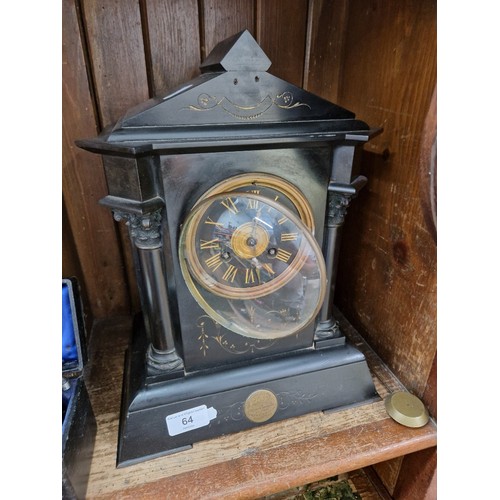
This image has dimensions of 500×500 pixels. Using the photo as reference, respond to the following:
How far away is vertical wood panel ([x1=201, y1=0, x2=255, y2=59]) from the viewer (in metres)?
0.80

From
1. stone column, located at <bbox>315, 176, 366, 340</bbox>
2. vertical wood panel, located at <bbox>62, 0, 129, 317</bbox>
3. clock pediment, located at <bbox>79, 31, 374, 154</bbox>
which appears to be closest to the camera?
clock pediment, located at <bbox>79, 31, 374, 154</bbox>

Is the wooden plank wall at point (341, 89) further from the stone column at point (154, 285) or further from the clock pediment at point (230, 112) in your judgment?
the stone column at point (154, 285)

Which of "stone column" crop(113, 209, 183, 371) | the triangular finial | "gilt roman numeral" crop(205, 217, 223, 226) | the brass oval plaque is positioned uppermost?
the triangular finial

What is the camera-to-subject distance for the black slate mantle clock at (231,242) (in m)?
0.57

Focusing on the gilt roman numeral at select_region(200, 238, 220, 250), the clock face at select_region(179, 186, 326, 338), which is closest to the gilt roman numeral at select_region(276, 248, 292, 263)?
the clock face at select_region(179, 186, 326, 338)

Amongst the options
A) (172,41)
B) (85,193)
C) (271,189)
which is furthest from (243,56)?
(85,193)

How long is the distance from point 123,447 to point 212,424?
164 mm

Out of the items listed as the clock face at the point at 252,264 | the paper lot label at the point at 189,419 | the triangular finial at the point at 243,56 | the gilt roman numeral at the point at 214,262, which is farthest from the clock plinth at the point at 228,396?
the triangular finial at the point at 243,56

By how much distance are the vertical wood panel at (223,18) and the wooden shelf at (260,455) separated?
0.80 metres

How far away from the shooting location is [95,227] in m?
0.93

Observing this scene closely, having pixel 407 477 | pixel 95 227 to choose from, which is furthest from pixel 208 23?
pixel 407 477

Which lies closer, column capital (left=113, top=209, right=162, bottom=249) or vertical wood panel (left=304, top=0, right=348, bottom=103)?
column capital (left=113, top=209, right=162, bottom=249)

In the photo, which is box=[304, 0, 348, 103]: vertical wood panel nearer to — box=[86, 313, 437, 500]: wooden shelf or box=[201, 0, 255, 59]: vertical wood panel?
box=[201, 0, 255, 59]: vertical wood panel

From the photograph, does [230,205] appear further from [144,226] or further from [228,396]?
[228,396]
